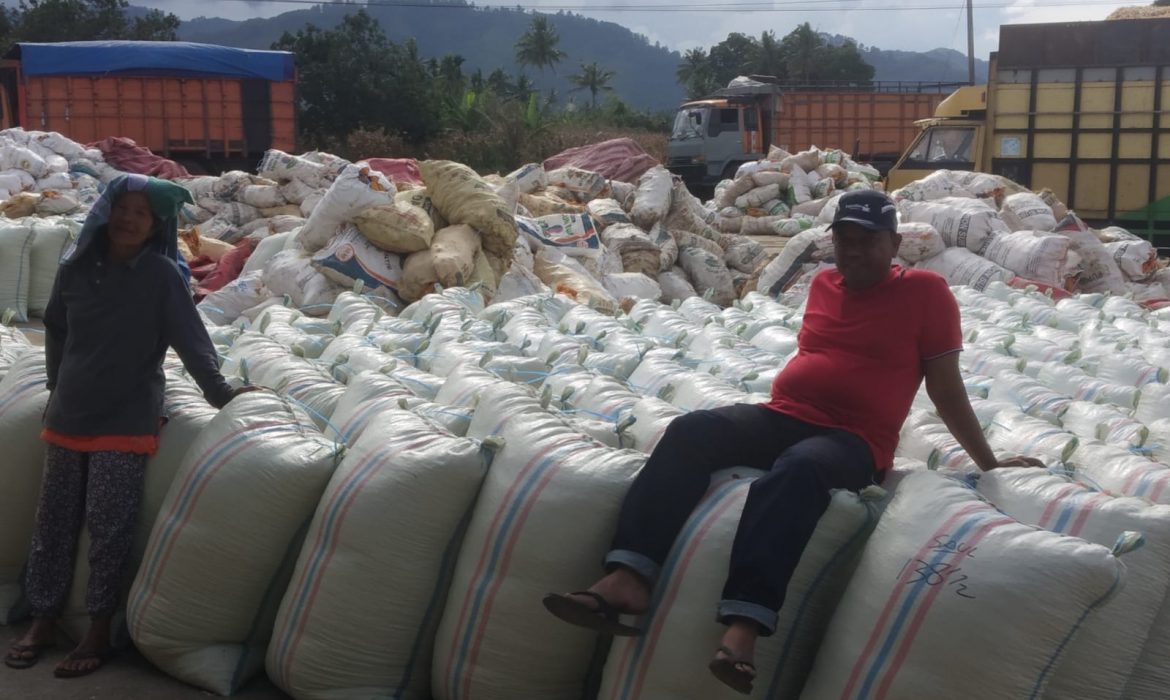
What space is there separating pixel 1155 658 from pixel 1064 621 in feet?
1.46

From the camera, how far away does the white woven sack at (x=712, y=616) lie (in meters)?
2.30

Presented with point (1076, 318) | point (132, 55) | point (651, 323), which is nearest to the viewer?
point (651, 323)

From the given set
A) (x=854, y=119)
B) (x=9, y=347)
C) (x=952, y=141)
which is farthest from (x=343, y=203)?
(x=854, y=119)

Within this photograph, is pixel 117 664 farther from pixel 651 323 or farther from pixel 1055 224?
pixel 1055 224

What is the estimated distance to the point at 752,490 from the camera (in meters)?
2.36

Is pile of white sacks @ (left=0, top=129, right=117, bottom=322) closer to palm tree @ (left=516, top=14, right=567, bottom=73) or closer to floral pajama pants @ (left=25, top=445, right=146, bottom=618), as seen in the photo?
floral pajama pants @ (left=25, top=445, right=146, bottom=618)

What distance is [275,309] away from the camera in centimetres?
496

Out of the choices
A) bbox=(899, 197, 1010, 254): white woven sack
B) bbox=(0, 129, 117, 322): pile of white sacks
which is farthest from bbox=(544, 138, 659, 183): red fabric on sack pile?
bbox=(899, 197, 1010, 254): white woven sack

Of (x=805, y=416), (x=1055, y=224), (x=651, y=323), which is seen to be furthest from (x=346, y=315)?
(x=1055, y=224)

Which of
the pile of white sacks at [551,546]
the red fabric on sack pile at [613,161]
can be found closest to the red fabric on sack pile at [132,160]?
the red fabric on sack pile at [613,161]

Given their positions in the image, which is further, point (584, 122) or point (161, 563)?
point (584, 122)

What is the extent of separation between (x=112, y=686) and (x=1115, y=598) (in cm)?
241

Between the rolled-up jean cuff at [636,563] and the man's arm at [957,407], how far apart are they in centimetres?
84

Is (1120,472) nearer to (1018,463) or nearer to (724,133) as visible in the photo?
(1018,463)
